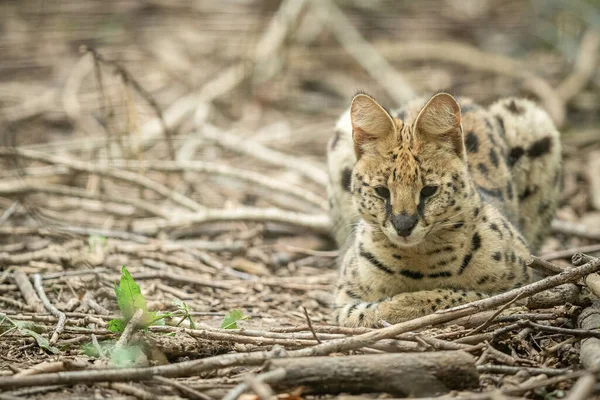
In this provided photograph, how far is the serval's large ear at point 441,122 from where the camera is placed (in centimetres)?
440

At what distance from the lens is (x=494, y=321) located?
164 inches

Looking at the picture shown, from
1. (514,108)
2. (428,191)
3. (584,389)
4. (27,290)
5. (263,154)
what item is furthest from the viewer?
(263,154)

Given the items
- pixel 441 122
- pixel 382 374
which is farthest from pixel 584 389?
pixel 441 122

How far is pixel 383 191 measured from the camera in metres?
4.48

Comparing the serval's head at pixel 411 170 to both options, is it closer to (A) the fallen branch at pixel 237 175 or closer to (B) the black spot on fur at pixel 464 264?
(B) the black spot on fur at pixel 464 264

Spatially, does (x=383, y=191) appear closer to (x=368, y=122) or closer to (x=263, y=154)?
(x=368, y=122)

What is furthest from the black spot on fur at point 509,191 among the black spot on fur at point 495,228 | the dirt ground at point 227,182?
the black spot on fur at point 495,228

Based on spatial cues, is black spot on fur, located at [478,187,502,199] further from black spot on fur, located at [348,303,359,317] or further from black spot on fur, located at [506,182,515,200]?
black spot on fur, located at [348,303,359,317]

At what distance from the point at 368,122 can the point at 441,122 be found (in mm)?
441

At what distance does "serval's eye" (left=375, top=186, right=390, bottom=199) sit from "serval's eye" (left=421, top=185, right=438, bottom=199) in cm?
20

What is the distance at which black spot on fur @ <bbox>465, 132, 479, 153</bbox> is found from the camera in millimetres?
5656

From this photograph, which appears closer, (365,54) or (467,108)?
(467,108)

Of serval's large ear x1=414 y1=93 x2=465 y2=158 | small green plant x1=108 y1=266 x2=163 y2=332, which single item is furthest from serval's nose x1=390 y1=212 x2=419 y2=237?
small green plant x1=108 y1=266 x2=163 y2=332

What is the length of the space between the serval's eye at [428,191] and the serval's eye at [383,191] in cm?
20
